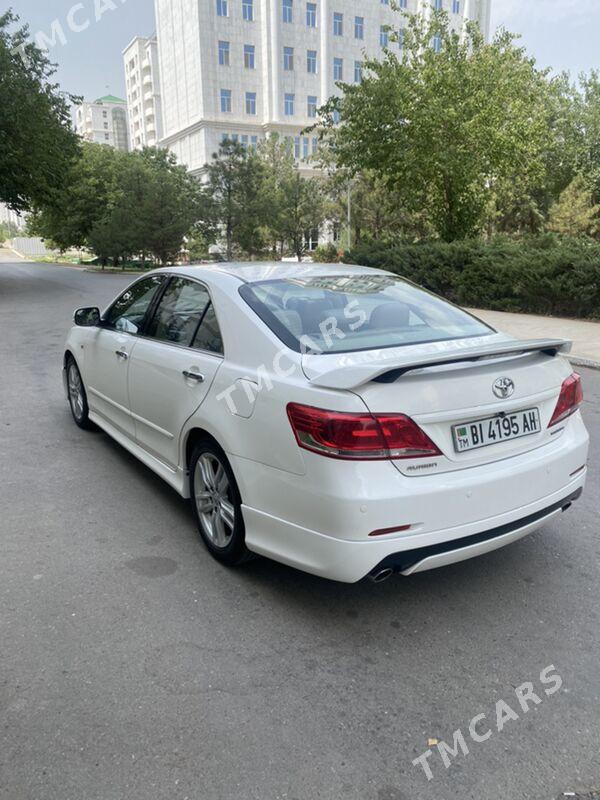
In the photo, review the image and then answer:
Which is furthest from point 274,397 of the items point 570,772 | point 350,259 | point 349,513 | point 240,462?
point 350,259

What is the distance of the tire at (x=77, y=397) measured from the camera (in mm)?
5883

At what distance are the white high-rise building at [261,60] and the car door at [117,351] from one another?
70.8 m

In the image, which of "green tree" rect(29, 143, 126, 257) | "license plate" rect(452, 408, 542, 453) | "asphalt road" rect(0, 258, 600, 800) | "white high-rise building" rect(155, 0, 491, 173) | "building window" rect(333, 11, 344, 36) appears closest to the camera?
"asphalt road" rect(0, 258, 600, 800)

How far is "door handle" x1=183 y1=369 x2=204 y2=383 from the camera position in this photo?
353 cm

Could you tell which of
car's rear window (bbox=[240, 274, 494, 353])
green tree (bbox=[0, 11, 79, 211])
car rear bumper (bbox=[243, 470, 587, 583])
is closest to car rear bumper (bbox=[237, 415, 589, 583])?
car rear bumper (bbox=[243, 470, 587, 583])

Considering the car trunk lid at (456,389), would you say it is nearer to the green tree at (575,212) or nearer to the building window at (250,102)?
the green tree at (575,212)

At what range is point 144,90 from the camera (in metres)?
101

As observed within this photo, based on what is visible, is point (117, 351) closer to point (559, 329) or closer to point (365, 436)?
point (365, 436)

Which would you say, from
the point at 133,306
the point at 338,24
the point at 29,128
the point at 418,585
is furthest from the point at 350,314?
the point at 338,24

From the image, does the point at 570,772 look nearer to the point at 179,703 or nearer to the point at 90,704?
the point at 179,703

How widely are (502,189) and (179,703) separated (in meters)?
22.7

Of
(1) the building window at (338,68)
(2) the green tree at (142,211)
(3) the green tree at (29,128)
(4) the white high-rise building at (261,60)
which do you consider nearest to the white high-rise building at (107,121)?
(4) the white high-rise building at (261,60)

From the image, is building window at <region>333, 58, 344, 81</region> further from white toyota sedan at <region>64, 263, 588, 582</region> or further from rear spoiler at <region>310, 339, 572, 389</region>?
rear spoiler at <region>310, 339, 572, 389</region>

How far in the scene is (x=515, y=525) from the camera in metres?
2.99
